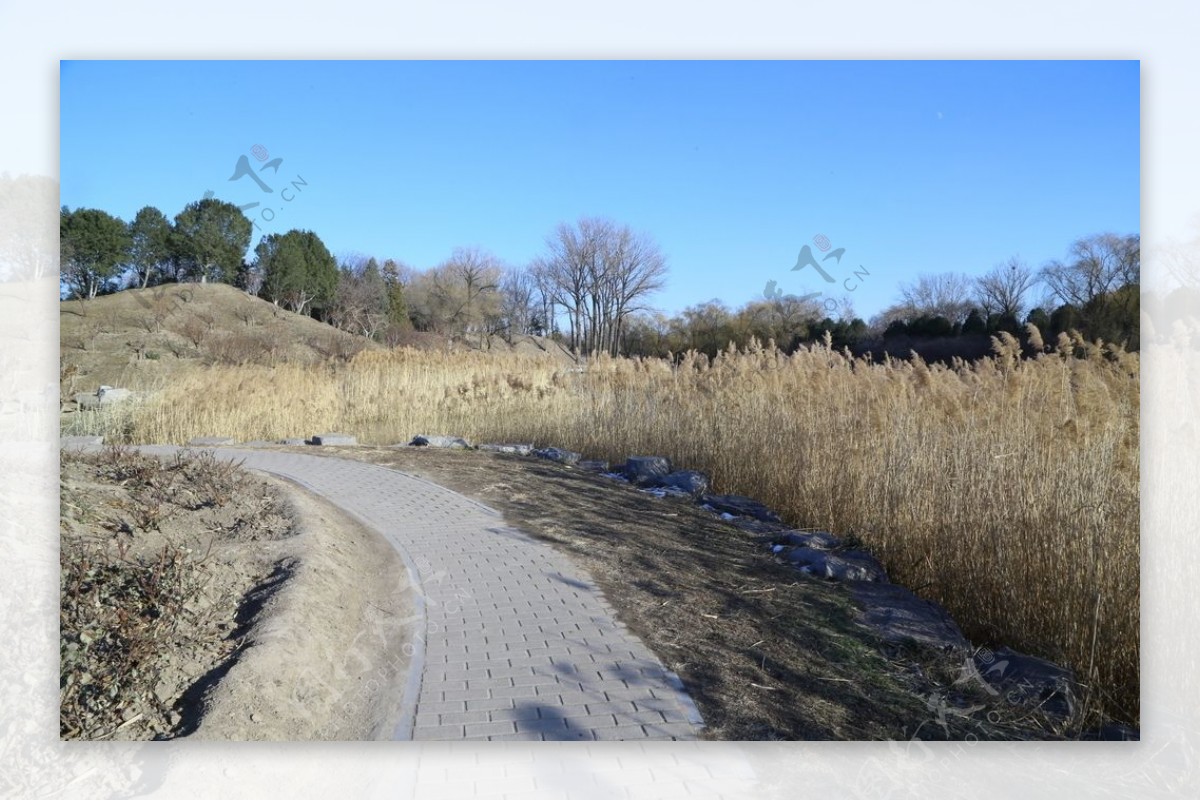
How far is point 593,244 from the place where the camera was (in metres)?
6.90

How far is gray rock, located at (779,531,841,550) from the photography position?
5.64 metres

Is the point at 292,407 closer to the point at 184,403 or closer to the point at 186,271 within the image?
the point at 184,403

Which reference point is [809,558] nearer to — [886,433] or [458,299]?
[886,433]

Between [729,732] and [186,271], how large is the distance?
526 cm

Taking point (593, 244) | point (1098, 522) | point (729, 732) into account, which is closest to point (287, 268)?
point (593, 244)

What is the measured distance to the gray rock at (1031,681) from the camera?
3.51 meters

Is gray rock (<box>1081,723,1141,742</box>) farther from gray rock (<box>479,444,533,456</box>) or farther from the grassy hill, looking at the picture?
gray rock (<box>479,444,533,456</box>)

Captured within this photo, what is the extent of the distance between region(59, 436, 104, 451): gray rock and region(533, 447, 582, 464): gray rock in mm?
4394

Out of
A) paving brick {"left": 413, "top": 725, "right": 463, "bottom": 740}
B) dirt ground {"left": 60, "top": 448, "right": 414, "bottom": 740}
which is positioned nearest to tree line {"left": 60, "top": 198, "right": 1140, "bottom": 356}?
dirt ground {"left": 60, "top": 448, "right": 414, "bottom": 740}

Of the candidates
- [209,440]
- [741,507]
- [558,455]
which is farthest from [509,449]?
[741,507]

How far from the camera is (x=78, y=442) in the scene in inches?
207

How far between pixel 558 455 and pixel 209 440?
3.63 metres

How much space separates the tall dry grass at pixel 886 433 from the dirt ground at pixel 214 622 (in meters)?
3.13

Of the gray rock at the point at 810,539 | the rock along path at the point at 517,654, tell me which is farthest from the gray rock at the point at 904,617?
→ the rock along path at the point at 517,654
